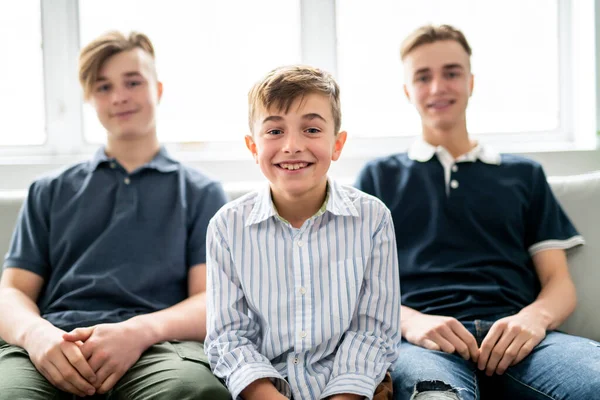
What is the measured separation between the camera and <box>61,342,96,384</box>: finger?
54.4 inches

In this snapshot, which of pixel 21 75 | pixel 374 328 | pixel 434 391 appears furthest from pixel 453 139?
pixel 21 75

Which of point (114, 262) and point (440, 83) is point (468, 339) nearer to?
point (440, 83)

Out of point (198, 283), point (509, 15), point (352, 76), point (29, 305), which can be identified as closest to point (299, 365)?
point (198, 283)

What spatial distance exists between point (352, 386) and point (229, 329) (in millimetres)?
291

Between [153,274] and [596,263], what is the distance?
123 cm

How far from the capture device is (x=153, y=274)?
1.66 metres

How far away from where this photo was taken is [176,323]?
5.08ft

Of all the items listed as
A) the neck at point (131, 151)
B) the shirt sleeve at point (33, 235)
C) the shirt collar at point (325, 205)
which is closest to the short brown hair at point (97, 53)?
the neck at point (131, 151)

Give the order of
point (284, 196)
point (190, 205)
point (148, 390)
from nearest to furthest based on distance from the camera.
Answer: point (148, 390)
point (284, 196)
point (190, 205)

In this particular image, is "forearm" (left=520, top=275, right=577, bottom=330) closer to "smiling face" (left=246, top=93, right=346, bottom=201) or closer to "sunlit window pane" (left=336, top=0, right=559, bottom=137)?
"smiling face" (left=246, top=93, right=346, bottom=201)

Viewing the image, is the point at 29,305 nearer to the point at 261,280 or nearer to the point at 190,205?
the point at 190,205

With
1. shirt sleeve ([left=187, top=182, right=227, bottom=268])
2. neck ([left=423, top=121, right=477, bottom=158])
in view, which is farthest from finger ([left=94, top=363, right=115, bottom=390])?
neck ([left=423, top=121, right=477, bottom=158])

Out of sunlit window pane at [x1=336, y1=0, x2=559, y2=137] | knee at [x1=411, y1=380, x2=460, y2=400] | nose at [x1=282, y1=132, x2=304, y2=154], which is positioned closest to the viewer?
knee at [x1=411, y1=380, x2=460, y2=400]

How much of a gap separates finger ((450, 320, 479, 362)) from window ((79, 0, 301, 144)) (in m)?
1.23
